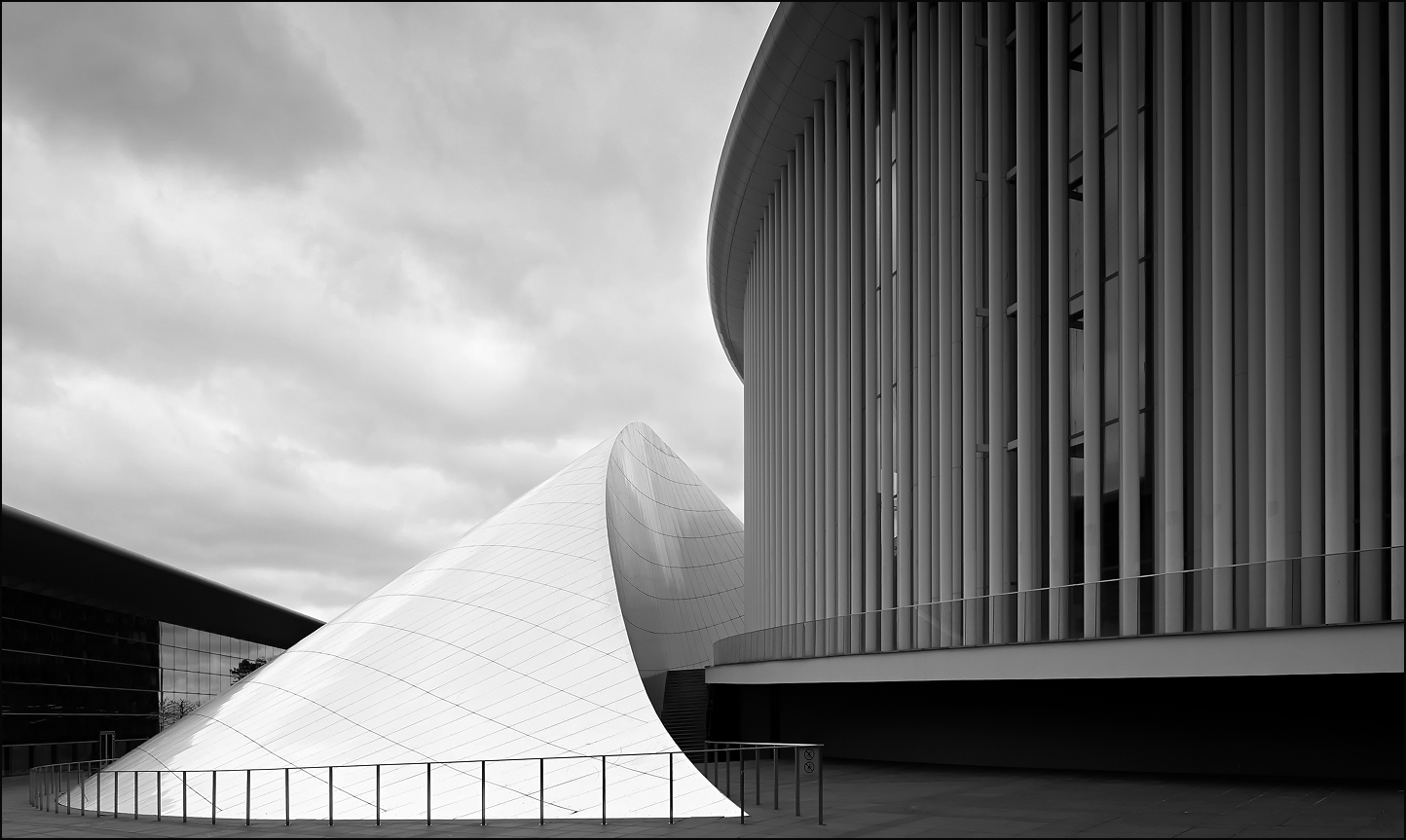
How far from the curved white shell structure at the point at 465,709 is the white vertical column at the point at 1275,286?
7899mm

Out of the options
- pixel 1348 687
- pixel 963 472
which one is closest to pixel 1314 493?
pixel 1348 687

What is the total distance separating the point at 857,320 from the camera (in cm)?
2502

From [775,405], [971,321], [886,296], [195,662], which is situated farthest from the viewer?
[195,662]

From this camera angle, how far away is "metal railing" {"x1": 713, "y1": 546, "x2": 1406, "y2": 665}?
40.9 ft

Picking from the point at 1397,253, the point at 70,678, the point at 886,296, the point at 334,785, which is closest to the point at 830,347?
the point at 886,296

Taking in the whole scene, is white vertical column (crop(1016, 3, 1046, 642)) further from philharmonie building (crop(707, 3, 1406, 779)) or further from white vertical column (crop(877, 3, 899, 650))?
white vertical column (crop(877, 3, 899, 650))

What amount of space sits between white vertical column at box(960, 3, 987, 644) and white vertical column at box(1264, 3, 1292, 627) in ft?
19.5

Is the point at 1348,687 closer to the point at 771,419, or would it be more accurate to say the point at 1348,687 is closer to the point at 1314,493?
the point at 1314,493

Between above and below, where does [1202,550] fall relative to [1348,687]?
above

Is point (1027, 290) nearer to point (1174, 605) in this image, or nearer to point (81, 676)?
point (1174, 605)

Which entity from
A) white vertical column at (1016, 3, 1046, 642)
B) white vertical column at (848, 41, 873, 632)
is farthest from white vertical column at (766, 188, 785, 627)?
white vertical column at (1016, 3, 1046, 642)

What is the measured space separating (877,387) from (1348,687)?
1025cm

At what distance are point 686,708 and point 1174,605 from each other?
1976 cm

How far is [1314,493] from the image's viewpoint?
1412 centimetres
